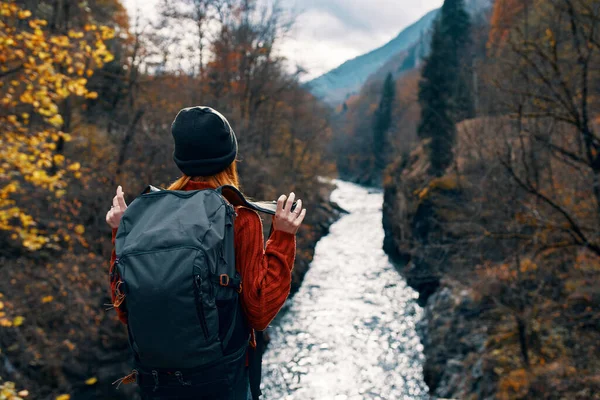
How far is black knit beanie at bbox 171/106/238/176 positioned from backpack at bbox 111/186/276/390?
155 mm

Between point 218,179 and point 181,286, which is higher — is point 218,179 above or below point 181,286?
above

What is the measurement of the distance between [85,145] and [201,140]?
44.1 feet

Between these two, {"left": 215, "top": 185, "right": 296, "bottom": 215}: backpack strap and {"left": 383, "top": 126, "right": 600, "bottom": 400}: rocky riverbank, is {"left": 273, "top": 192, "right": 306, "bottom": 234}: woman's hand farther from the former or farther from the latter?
{"left": 383, "top": 126, "right": 600, "bottom": 400}: rocky riverbank

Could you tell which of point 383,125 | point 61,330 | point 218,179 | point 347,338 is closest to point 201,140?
point 218,179

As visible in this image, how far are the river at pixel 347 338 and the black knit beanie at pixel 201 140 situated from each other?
936 centimetres

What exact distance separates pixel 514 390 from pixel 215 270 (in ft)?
25.6

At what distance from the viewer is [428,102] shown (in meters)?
25.2

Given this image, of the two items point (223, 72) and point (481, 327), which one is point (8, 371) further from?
point (223, 72)

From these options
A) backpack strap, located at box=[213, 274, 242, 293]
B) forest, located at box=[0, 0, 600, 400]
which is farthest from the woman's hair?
forest, located at box=[0, 0, 600, 400]

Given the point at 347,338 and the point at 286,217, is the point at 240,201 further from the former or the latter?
the point at 347,338

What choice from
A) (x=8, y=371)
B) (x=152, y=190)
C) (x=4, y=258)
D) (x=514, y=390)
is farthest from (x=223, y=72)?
(x=152, y=190)

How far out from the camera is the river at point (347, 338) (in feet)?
33.6

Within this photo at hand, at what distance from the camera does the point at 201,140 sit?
5.73 feet

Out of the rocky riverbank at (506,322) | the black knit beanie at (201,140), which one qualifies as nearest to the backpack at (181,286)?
the black knit beanie at (201,140)
